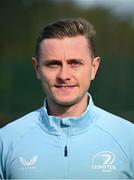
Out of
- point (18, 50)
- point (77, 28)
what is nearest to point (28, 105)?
point (18, 50)

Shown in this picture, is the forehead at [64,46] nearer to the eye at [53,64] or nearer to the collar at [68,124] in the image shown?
the eye at [53,64]

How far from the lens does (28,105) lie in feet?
14.5

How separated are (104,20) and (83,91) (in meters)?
3.06

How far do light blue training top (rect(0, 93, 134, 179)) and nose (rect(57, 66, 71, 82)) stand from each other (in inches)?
4.8

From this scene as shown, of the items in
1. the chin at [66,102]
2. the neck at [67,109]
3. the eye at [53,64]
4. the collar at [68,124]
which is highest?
the eye at [53,64]

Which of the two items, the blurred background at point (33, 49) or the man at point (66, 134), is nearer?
the man at point (66, 134)

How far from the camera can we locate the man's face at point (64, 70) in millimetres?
1302

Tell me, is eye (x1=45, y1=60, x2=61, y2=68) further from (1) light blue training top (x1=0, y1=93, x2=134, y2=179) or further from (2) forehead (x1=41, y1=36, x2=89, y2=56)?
(1) light blue training top (x1=0, y1=93, x2=134, y2=179)

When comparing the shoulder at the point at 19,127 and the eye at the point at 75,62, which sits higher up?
the eye at the point at 75,62

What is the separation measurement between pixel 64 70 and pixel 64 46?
0.08m

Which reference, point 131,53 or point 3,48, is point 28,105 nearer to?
point 3,48

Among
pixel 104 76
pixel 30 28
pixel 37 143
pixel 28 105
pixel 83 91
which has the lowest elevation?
pixel 28 105

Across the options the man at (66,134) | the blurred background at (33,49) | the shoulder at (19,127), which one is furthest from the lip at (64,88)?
the blurred background at (33,49)

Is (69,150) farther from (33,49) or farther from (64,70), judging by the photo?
(33,49)
